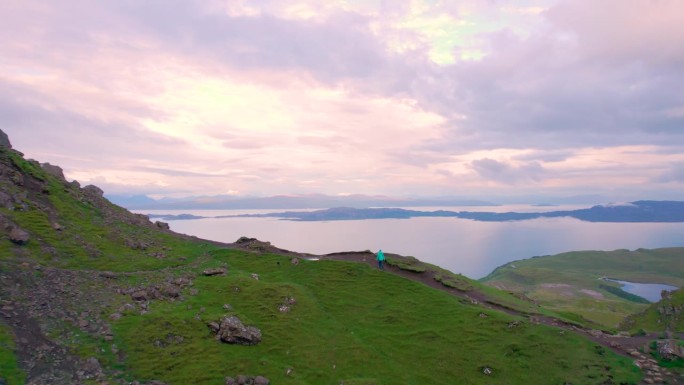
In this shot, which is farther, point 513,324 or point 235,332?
point 513,324

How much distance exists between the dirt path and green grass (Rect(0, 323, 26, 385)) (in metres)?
34.4

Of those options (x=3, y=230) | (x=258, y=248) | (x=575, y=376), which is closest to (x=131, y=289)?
(x=3, y=230)

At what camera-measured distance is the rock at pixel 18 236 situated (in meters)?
38.8

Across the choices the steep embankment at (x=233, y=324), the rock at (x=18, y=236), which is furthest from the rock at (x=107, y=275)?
the rock at (x=18, y=236)

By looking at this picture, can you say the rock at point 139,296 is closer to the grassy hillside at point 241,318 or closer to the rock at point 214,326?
the grassy hillside at point 241,318

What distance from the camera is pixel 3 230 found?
3916 centimetres

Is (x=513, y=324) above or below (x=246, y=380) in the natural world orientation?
above

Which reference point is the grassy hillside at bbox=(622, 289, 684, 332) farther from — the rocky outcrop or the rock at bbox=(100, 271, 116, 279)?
the rock at bbox=(100, 271, 116, 279)

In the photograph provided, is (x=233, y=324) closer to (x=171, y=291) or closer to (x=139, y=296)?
(x=171, y=291)

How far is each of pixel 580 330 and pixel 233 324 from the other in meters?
34.6

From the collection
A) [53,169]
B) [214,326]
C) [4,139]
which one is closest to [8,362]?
[214,326]

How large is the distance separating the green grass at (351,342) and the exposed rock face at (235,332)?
57 cm

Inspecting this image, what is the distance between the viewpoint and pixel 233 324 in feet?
108

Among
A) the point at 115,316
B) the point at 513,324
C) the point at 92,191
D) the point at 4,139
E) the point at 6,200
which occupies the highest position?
the point at 4,139
